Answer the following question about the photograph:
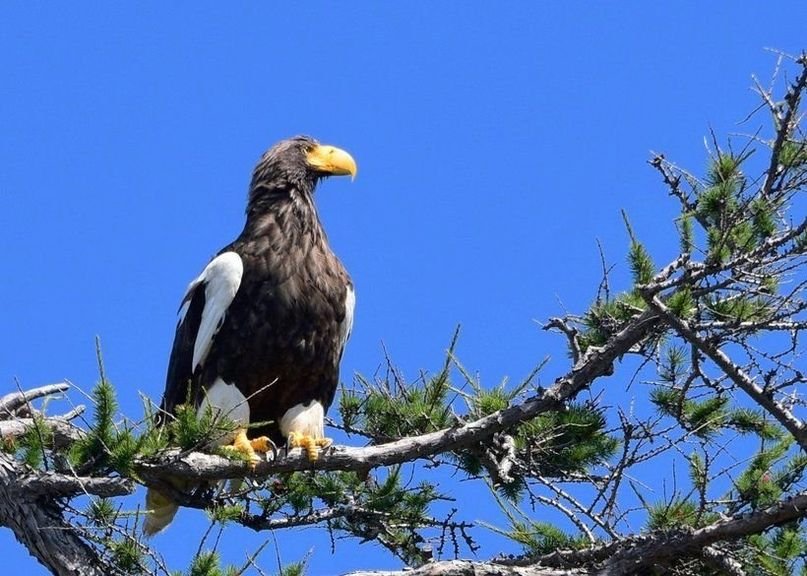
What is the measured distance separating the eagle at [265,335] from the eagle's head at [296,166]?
1.48ft

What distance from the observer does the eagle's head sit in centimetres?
695

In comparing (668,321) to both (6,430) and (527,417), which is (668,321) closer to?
(527,417)

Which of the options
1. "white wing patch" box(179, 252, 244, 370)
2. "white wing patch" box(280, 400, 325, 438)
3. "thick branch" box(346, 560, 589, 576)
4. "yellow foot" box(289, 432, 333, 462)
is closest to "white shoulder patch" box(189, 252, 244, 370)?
"white wing patch" box(179, 252, 244, 370)

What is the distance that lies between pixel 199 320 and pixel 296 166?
3.76 ft

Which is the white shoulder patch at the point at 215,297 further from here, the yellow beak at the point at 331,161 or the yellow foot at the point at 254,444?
the yellow beak at the point at 331,161

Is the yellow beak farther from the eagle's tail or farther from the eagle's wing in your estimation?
the eagle's tail

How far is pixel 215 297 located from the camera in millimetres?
6148

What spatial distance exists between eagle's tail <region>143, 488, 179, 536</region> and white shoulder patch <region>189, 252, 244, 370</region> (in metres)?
0.62

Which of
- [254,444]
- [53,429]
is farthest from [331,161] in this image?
[53,429]

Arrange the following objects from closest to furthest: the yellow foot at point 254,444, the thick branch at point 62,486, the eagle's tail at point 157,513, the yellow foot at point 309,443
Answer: the thick branch at point 62,486
the yellow foot at point 309,443
the yellow foot at point 254,444
the eagle's tail at point 157,513

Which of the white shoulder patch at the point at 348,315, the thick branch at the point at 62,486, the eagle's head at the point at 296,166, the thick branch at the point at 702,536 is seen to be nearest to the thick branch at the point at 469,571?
the thick branch at the point at 702,536

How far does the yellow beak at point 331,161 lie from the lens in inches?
281

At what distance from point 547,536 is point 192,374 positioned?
212 centimetres

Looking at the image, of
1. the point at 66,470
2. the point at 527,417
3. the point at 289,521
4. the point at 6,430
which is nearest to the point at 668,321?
the point at 527,417
